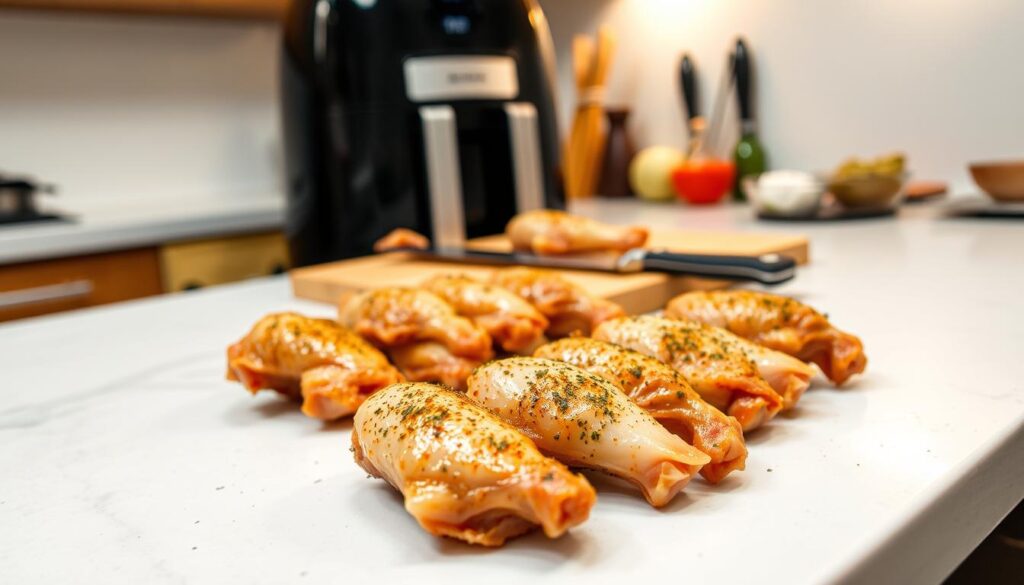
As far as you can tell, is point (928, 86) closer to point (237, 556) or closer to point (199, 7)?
point (237, 556)

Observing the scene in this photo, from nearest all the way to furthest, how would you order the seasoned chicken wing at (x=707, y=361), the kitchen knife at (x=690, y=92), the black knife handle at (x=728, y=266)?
the seasoned chicken wing at (x=707, y=361) < the black knife handle at (x=728, y=266) < the kitchen knife at (x=690, y=92)

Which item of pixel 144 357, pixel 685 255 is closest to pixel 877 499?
pixel 685 255

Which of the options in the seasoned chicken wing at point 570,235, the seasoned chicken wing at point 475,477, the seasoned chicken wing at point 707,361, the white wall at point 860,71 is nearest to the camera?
the seasoned chicken wing at point 475,477

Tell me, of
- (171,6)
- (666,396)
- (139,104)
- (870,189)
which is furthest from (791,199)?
(139,104)

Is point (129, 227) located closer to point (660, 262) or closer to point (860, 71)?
point (660, 262)

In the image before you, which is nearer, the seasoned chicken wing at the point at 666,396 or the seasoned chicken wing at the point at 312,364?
the seasoned chicken wing at the point at 666,396

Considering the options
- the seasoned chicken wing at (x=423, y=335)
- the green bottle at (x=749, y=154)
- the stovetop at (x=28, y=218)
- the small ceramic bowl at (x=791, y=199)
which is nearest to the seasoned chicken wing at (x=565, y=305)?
the seasoned chicken wing at (x=423, y=335)

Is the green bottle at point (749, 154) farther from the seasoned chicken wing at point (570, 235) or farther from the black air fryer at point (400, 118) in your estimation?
the seasoned chicken wing at point (570, 235)
